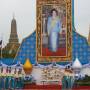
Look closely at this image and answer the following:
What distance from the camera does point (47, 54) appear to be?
965 inches

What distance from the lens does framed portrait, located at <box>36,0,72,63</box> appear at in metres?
24.5

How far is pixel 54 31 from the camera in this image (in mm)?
24562

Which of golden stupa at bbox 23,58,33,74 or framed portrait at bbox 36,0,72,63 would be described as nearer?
golden stupa at bbox 23,58,33,74

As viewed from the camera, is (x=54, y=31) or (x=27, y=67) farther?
(x=54, y=31)

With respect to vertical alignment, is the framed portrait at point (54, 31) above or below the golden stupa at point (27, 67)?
above

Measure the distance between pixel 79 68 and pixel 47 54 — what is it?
1.38 m

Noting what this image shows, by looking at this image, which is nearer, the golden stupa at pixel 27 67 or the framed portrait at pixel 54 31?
the golden stupa at pixel 27 67

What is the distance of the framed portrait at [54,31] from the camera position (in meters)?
24.5

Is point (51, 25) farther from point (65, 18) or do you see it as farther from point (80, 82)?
point (80, 82)

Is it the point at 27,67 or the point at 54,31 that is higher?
the point at 54,31

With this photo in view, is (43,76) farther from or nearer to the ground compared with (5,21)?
nearer to the ground

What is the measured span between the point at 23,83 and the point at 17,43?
1.76m

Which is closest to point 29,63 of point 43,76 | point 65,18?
point 43,76

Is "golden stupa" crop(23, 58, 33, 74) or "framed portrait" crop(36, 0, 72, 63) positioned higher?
"framed portrait" crop(36, 0, 72, 63)
